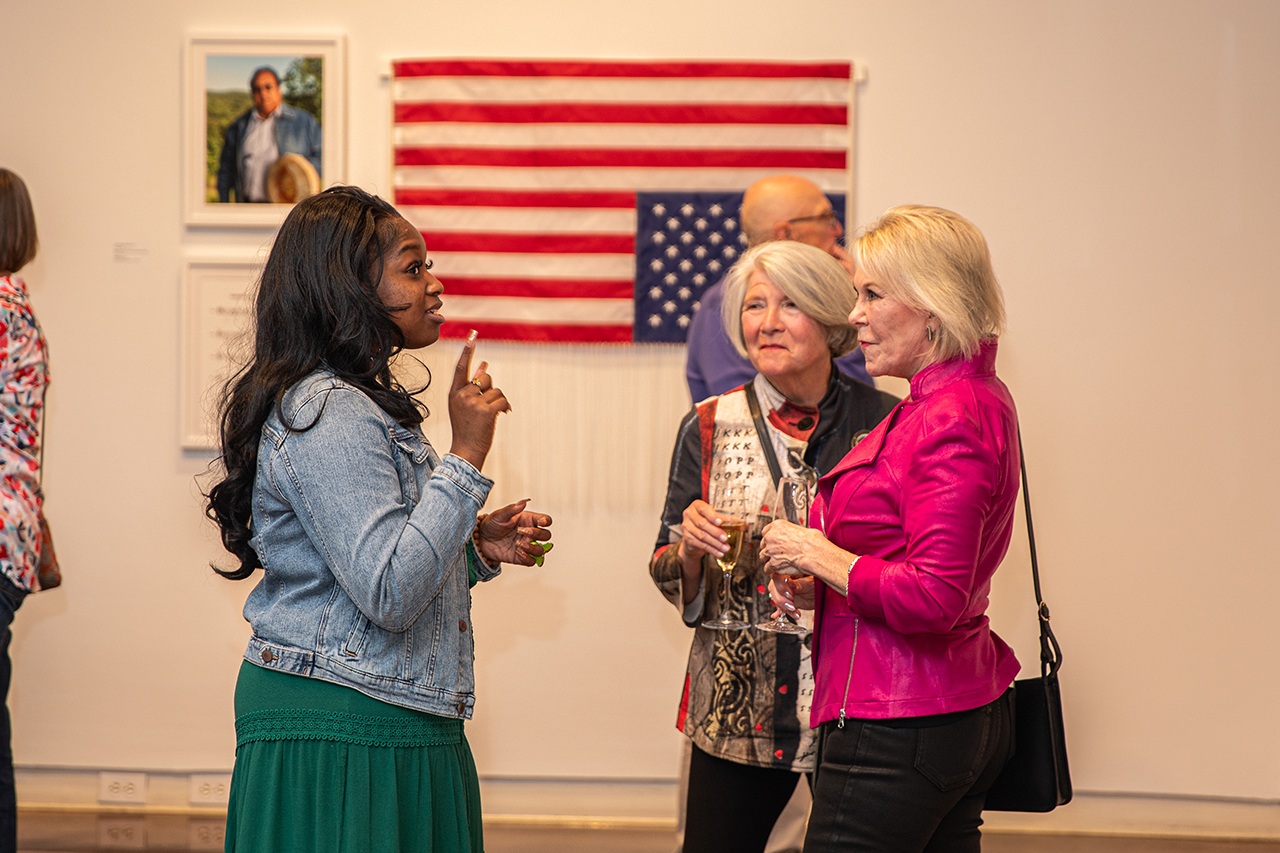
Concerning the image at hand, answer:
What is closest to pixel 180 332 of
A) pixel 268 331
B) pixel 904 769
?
pixel 268 331

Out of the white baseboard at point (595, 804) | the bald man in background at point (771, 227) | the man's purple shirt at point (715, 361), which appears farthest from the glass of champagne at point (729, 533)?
the white baseboard at point (595, 804)

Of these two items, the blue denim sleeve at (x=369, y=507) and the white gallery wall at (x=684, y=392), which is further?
the white gallery wall at (x=684, y=392)

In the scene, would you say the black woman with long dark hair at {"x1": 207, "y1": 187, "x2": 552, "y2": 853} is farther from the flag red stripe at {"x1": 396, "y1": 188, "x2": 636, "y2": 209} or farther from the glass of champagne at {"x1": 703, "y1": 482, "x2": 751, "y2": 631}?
the flag red stripe at {"x1": 396, "y1": 188, "x2": 636, "y2": 209}

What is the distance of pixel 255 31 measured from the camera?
3945mm

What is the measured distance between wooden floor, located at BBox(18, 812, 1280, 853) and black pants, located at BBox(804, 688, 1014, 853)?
2.31m

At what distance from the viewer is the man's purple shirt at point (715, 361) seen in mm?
2998

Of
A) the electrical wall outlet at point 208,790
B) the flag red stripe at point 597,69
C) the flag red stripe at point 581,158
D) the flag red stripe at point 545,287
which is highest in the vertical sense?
the flag red stripe at point 597,69

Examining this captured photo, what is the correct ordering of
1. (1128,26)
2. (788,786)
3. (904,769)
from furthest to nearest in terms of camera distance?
(1128,26) < (788,786) < (904,769)

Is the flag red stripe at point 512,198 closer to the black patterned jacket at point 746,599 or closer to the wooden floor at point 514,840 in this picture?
the black patterned jacket at point 746,599

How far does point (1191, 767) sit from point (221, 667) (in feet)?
11.8

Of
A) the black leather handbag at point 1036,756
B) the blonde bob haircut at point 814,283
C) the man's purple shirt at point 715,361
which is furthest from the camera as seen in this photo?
the man's purple shirt at point 715,361

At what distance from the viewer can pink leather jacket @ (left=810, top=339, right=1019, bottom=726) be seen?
5.11 ft

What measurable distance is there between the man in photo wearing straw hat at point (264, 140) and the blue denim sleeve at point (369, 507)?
2.69 metres

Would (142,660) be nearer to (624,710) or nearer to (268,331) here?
(624,710)
